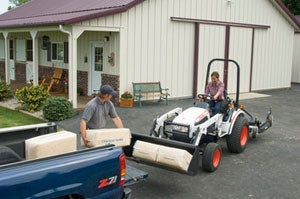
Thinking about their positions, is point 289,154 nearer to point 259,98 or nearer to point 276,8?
point 259,98

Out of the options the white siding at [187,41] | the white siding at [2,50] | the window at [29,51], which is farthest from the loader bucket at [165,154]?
the white siding at [2,50]

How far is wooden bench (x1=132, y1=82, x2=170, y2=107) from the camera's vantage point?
14578 mm

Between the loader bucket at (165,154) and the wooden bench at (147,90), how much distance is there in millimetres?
7776

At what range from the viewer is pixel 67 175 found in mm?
3871

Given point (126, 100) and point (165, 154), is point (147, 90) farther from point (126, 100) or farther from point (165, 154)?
point (165, 154)

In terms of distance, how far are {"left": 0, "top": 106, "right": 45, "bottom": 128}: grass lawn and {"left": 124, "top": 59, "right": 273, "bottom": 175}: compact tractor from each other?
5.25m

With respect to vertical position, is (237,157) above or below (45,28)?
below

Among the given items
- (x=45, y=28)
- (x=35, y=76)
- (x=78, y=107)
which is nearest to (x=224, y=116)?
(x=78, y=107)

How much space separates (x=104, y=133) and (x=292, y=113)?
999 centimetres

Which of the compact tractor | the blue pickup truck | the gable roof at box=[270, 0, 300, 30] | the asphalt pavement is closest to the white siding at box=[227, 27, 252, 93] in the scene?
the gable roof at box=[270, 0, 300, 30]

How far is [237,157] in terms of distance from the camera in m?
8.16

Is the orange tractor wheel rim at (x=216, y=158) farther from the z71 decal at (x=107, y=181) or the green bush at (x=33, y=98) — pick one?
the green bush at (x=33, y=98)

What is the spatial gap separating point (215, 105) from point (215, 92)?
0.36 meters

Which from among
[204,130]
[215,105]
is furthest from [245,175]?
[215,105]
